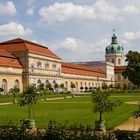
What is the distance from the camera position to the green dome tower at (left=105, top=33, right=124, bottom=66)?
138 metres

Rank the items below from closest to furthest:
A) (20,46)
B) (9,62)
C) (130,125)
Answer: (130,125)
(9,62)
(20,46)

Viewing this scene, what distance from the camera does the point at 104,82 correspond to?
396 ft

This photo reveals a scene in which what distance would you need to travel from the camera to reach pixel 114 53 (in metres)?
138

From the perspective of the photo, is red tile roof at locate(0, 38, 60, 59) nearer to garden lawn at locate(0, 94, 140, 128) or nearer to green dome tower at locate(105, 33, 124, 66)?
garden lawn at locate(0, 94, 140, 128)

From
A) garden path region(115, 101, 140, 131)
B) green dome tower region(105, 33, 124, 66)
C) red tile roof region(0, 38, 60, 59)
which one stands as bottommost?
garden path region(115, 101, 140, 131)

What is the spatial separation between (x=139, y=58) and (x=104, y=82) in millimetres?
46793

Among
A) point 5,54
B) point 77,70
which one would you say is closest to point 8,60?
point 5,54

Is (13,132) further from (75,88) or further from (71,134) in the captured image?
(75,88)

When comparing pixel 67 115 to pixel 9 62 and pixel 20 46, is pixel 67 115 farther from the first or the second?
pixel 20 46

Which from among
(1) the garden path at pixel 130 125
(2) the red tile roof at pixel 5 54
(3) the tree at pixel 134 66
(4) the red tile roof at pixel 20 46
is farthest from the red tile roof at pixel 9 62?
(1) the garden path at pixel 130 125

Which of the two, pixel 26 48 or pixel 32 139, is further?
pixel 26 48

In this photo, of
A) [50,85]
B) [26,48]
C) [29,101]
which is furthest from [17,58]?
[29,101]

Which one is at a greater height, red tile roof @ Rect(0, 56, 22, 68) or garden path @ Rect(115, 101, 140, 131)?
red tile roof @ Rect(0, 56, 22, 68)

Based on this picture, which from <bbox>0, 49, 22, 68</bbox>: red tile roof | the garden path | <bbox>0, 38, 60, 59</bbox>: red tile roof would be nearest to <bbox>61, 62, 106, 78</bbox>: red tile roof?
<bbox>0, 38, 60, 59</bbox>: red tile roof
